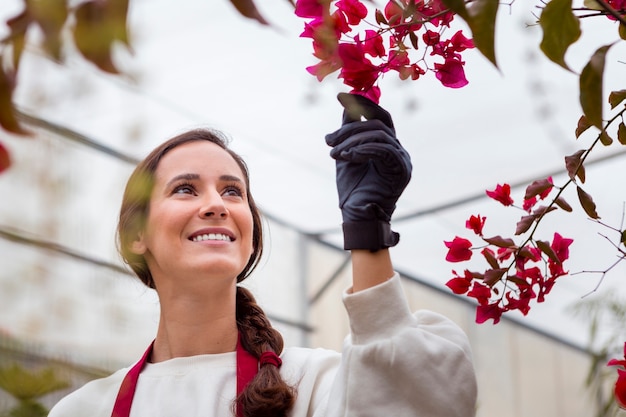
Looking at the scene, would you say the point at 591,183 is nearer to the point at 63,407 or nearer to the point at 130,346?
the point at 63,407

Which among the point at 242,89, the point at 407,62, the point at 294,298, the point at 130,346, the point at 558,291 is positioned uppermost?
the point at 407,62

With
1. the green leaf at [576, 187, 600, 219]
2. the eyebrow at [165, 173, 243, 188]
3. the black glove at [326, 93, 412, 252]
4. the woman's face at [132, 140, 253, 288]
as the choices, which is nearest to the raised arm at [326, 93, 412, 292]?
the black glove at [326, 93, 412, 252]

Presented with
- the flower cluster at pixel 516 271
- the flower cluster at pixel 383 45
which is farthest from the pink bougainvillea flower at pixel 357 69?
the flower cluster at pixel 516 271

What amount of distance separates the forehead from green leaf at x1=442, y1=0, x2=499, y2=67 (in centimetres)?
105

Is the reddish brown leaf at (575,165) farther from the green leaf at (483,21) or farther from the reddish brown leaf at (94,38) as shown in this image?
the reddish brown leaf at (94,38)

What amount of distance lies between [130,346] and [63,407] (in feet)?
3.57

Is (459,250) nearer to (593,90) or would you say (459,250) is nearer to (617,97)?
(617,97)

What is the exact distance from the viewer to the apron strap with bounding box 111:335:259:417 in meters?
1.38

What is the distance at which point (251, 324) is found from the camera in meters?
1.53

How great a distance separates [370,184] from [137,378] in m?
0.70

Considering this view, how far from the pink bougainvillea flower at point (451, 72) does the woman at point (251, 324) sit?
0.34ft

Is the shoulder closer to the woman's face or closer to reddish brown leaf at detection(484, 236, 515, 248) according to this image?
the woman's face

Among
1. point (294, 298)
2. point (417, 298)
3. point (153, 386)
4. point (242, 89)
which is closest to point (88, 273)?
point (153, 386)

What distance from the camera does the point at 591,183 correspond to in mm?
5422
